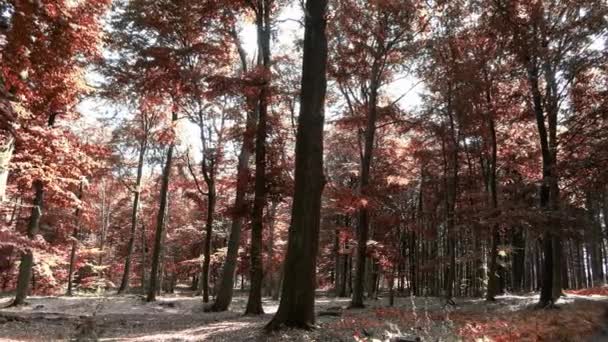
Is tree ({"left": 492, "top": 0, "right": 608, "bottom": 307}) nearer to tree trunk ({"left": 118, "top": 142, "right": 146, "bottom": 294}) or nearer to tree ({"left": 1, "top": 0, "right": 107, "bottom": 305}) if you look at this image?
tree ({"left": 1, "top": 0, "right": 107, "bottom": 305})

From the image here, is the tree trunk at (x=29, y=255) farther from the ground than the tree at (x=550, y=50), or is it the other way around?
the tree at (x=550, y=50)

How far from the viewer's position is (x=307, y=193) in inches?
309

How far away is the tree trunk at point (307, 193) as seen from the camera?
759 centimetres

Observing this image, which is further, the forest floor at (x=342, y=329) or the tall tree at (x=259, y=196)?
the tall tree at (x=259, y=196)

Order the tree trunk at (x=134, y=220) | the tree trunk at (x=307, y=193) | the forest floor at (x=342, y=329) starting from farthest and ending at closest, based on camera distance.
Answer: the tree trunk at (x=134, y=220) < the tree trunk at (x=307, y=193) < the forest floor at (x=342, y=329)

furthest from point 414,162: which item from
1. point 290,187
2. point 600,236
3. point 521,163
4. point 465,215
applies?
point 290,187

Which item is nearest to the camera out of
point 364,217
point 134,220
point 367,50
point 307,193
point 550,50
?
point 307,193

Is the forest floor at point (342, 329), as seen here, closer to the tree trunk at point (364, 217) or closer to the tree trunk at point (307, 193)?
the tree trunk at point (307, 193)

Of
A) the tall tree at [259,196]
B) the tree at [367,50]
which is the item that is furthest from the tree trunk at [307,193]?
the tree at [367,50]

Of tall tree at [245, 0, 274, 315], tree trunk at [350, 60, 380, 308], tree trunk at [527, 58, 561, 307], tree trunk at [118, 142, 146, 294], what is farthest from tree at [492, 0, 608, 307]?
tree trunk at [118, 142, 146, 294]

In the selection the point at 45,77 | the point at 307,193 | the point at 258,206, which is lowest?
the point at 307,193

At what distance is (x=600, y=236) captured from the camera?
1333 cm

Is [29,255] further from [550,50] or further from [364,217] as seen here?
[550,50]

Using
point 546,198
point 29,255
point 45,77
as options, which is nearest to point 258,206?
point 45,77
